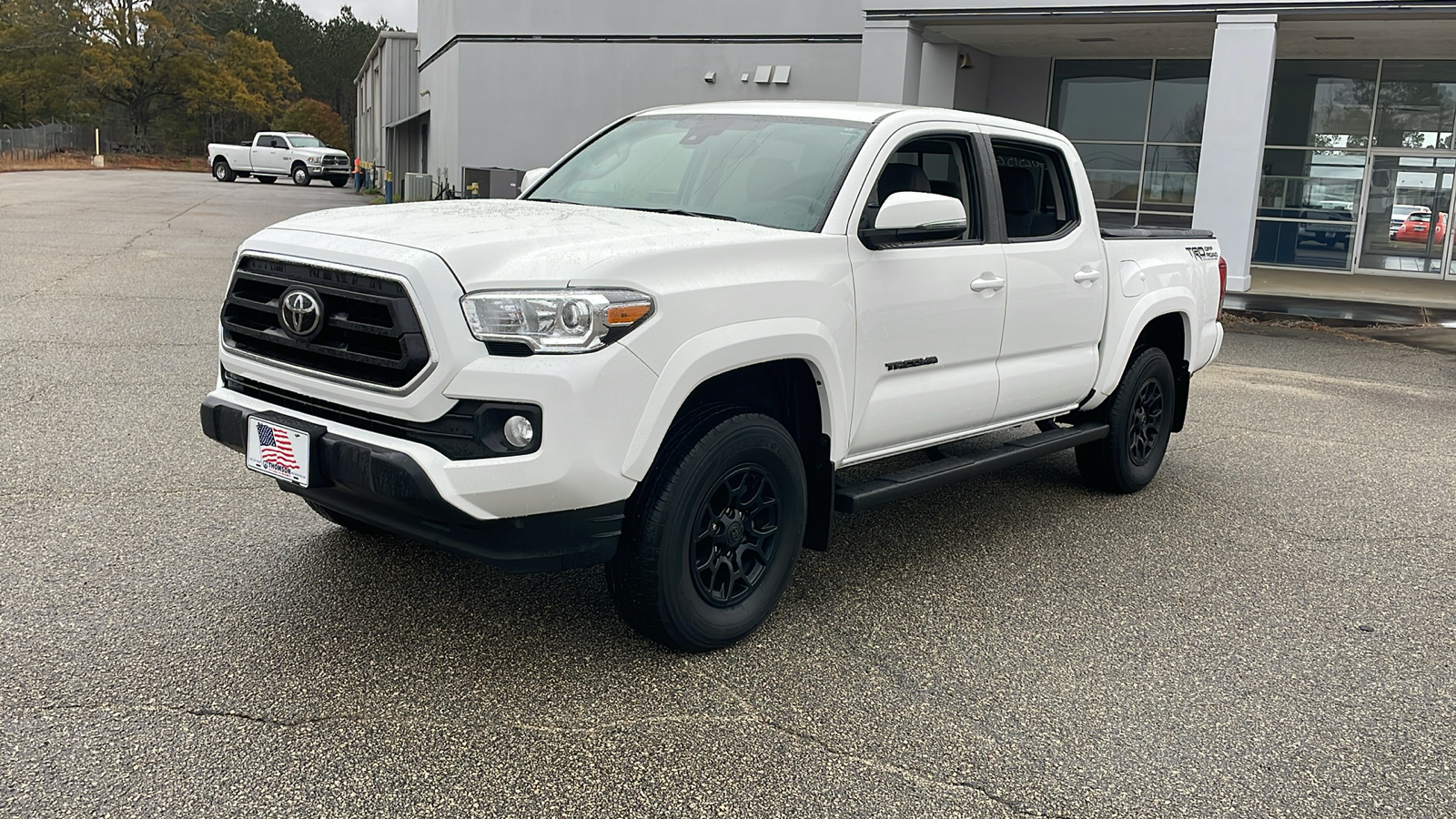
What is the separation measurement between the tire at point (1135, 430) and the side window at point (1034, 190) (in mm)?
1046

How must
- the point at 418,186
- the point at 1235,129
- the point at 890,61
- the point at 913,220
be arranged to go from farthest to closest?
the point at 418,186 → the point at 890,61 → the point at 1235,129 → the point at 913,220

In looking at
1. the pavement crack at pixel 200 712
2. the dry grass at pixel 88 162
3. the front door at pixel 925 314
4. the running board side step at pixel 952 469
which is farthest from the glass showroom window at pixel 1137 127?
the dry grass at pixel 88 162

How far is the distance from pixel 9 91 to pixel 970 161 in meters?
84.2

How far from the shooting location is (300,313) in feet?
12.6

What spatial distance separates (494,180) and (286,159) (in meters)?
27.6

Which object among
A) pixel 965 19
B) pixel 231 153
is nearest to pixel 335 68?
pixel 231 153

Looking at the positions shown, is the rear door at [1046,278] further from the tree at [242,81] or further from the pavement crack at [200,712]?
the tree at [242,81]

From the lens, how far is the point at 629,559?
3877mm

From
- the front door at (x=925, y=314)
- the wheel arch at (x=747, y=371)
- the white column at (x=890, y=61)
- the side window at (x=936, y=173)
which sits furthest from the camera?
the white column at (x=890, y=61)

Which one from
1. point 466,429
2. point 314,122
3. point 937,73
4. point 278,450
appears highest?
point 314,122

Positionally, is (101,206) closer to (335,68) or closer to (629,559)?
(629,559)

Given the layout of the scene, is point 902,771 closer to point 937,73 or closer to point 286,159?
point 937,73

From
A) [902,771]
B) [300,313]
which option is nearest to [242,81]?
[300,313]

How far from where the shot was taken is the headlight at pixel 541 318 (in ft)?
11.6
